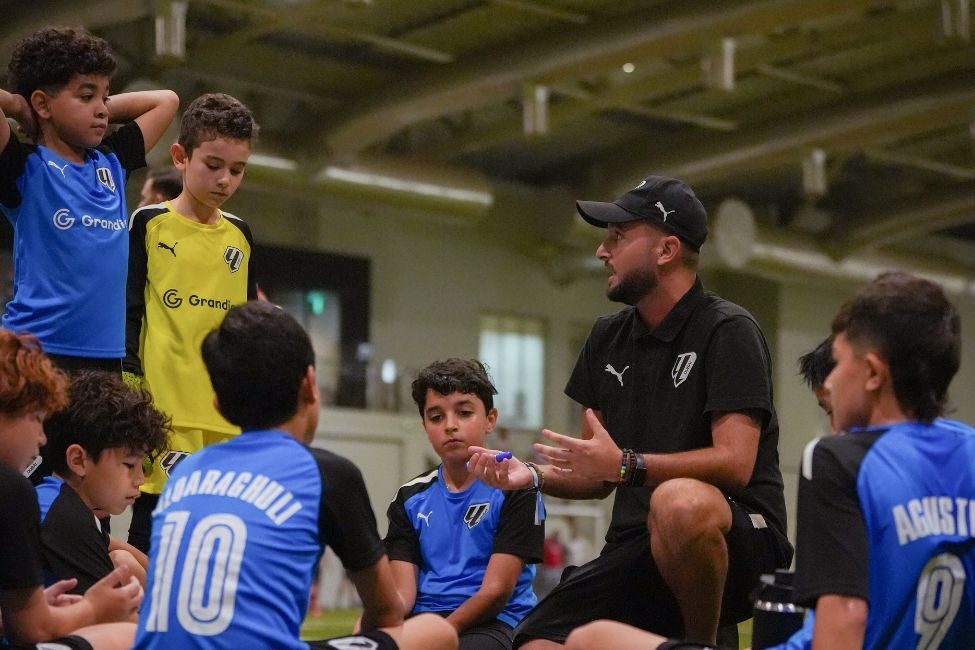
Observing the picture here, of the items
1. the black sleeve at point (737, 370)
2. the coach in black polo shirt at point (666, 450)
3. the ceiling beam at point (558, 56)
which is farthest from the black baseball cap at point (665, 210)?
the ceiling beam at point (558, 56)

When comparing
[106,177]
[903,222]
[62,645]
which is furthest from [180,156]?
[903,222]

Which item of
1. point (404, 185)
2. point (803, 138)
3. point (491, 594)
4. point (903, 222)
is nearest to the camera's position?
point (491, 594)

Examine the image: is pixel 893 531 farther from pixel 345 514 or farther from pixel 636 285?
pixel 636 285

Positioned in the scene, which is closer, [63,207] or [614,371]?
[63,207]

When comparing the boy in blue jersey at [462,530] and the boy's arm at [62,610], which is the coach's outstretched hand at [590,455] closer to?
the boy in blue jersey at [462,530]

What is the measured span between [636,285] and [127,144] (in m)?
1.76

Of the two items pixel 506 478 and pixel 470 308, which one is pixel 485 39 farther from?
pixel 506 478

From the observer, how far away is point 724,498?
12.4ft

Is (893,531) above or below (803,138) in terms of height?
below

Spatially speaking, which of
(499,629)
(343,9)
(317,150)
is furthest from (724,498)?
(317,150)

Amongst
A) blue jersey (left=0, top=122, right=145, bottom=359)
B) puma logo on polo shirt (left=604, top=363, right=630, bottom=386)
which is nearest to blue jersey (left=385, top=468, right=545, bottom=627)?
puma logo on polo shirt (left=604, top=363, right=630, bottom=386)

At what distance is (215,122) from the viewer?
4445mm

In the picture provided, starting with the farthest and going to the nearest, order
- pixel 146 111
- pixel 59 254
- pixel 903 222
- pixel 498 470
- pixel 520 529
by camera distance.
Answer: pixel 903 222 → pixel 146 111 → pixel 520 529 → pixel 59 254 → pixel 498 470

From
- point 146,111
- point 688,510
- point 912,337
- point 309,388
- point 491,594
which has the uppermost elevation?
point 146,111
